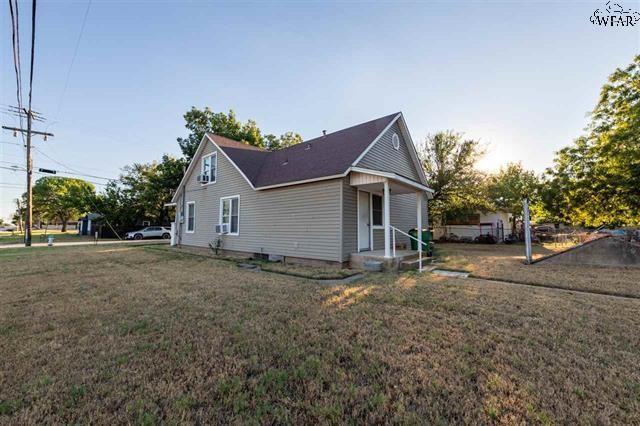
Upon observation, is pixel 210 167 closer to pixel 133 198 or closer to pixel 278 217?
pixel 278 217

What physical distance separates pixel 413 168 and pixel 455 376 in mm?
11239

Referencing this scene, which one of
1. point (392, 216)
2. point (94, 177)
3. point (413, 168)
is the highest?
point (94, 177)

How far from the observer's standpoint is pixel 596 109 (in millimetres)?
13133

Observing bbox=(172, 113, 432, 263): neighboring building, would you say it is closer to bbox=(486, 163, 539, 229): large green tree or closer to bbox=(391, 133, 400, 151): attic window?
bbox=(391, 133, 400, 151): attic window

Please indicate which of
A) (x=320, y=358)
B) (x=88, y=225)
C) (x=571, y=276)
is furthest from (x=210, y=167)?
(x=88, y=225)

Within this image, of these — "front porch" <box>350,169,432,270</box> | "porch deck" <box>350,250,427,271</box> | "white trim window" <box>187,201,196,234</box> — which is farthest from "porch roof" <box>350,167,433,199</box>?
"white trim window" <box>187,201,196,234</box>

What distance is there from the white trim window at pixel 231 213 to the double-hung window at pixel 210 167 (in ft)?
4.91

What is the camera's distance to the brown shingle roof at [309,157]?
28.4 feet

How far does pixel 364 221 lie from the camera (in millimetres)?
8844

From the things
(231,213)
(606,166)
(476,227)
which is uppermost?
(606,166)

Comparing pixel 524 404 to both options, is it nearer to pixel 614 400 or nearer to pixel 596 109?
pixel 614 400

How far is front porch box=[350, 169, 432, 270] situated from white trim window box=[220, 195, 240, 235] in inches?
221

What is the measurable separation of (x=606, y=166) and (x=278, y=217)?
48.4ft

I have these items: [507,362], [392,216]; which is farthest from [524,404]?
[392,216]
